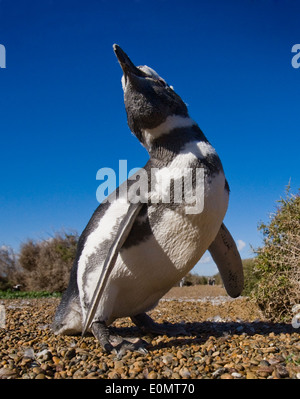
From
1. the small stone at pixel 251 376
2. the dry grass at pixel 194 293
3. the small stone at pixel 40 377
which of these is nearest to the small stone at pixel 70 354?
the small stone at pixel 40 377

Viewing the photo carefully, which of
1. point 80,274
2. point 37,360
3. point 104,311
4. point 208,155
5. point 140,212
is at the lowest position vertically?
Result: point 37,360

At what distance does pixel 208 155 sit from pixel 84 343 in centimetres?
204

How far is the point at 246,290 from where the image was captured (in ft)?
27.3

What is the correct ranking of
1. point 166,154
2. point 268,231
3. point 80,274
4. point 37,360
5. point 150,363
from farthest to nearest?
1. point 268,231
2. point 80,274
3. point 166,154
4. point 37,360
5. point 150,363

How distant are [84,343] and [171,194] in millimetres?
1606

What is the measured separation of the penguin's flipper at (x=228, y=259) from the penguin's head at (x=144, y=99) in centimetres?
140

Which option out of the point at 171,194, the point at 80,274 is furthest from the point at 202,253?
the point at 80,274

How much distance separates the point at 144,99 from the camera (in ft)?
10.1

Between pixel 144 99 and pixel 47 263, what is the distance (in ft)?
42.3
